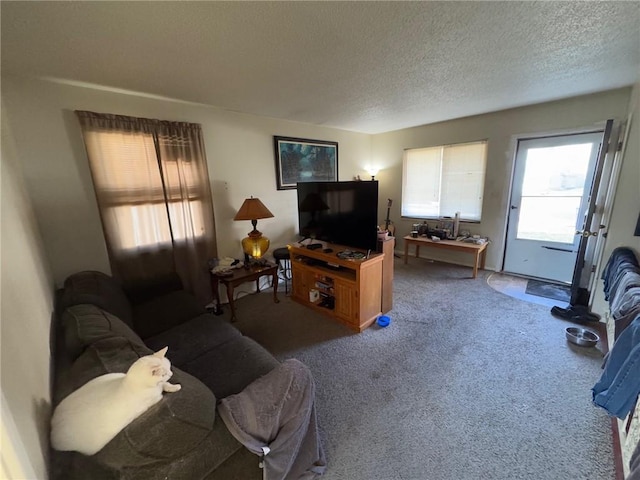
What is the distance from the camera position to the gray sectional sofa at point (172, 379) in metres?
0.80

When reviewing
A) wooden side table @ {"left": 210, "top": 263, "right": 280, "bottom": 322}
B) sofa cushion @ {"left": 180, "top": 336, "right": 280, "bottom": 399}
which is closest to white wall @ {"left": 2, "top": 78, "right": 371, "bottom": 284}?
wooden side table @ {"left": 210, "top": 263, "right": 280, "bottom": 322}

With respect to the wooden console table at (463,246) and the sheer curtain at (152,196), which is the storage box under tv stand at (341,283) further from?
the wooden console table at (463,246)

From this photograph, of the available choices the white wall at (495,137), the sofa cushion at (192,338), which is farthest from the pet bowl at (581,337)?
the sofa cushion at (192,338)

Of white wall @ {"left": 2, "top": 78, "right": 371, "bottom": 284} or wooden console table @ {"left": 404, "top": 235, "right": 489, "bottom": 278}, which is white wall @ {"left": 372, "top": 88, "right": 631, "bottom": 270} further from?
white wall @ {"left": 2, "top": 78, "right": 371, "bottom": 284}

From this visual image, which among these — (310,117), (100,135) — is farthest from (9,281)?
(310,117)

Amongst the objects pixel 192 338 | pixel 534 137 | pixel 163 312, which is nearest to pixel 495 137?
pixel 534 137

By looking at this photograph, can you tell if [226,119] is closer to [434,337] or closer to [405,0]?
[405,0]

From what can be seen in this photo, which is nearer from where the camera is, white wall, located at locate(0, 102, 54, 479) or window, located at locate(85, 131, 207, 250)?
white wall, located at locate(0, 102, 54, 479)

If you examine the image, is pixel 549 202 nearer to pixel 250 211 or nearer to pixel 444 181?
pixel 444 181

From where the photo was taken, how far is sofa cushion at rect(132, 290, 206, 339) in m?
1.91

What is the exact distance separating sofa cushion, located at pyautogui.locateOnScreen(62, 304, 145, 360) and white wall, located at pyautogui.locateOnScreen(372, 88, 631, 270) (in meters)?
3.93

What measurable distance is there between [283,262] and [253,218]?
1.06 meters

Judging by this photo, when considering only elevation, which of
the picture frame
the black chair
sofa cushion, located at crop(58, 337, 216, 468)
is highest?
the picture frame

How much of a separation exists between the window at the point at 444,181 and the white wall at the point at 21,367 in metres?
4.64
